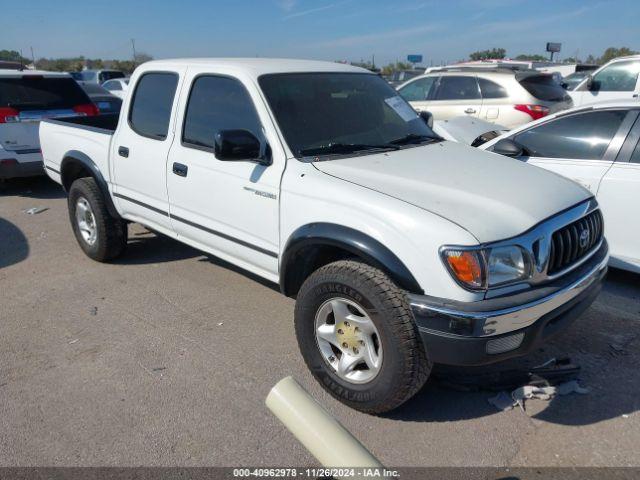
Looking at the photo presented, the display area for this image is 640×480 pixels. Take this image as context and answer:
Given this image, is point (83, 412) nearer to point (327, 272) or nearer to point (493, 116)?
point (327, 272)

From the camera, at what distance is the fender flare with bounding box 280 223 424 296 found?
262 centimetres

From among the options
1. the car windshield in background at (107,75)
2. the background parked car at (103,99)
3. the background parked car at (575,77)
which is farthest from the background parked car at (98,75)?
the background parked car at (575,77)

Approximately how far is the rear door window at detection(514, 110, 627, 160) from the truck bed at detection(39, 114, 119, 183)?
12.3 ft

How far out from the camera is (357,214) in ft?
9.24

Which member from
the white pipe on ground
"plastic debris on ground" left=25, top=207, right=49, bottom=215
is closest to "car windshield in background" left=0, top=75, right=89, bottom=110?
"plastic debris on ground" left=25, top=207, right=49, bottom=215

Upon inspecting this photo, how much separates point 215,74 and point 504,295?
2474mm

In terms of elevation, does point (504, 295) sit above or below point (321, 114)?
below

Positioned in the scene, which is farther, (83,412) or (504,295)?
(83,412)

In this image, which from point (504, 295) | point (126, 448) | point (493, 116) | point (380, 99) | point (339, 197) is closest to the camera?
point (504, 295)

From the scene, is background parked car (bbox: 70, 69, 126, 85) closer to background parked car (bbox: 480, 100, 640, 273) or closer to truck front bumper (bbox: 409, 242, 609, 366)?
background parked car (bbox: 480, 100, 640, 273)

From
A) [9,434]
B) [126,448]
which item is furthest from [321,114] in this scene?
[9,434]

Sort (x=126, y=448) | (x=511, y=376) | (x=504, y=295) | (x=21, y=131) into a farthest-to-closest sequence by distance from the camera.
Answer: (x=21, y=131) → (x=511, y=376) → (x=126, y=448) → (x=504, y=295)

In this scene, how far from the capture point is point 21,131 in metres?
7.40

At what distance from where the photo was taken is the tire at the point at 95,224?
4914 millimetres
